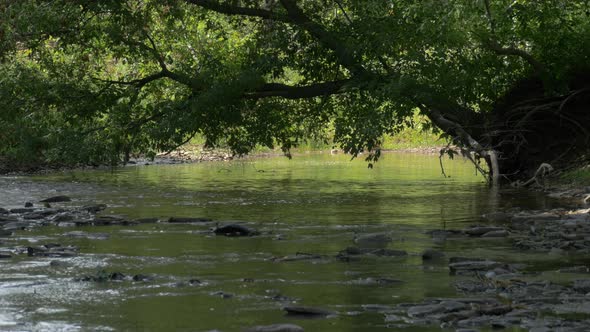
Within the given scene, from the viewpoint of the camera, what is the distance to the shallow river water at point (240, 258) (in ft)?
31.6

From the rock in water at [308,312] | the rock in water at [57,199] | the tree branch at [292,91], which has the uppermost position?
the tree branch at [292,91]

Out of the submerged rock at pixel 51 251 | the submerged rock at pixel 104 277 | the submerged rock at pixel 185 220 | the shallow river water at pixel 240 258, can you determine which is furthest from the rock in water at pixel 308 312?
the submerged rock at pixel 185 220

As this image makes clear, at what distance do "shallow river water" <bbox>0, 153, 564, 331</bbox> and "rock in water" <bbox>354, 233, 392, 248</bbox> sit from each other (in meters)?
0.21

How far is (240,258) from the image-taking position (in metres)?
13.6

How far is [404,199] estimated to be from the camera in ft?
79.8

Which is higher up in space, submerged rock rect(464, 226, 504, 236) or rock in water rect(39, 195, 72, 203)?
rock in water rect(39, 195, 72, 203)

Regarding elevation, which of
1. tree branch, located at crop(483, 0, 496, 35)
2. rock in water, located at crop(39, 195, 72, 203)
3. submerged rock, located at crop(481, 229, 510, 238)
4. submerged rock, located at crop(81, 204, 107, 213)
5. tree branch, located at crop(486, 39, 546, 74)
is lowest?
submerged rock, located at crop(481, 229, 510, 238)

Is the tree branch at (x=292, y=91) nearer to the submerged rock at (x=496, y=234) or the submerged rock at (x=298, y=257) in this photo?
the submerged rock at (x=496, y=234)

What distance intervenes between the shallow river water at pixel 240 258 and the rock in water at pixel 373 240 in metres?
0.21

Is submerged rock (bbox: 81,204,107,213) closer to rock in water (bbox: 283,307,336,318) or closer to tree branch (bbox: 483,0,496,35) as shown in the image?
tree branch (bbox: 483,0,496,35)

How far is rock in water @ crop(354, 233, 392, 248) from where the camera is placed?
15.0 meters

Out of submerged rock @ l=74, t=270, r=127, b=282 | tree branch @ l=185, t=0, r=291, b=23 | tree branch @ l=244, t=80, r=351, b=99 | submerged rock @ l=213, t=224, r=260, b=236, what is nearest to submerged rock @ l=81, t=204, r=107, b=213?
submerged rock @ l=213, t=224, r=260, b=236

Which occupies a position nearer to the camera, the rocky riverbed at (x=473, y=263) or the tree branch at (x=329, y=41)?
the rocky riverbed at (x=473, y=263)

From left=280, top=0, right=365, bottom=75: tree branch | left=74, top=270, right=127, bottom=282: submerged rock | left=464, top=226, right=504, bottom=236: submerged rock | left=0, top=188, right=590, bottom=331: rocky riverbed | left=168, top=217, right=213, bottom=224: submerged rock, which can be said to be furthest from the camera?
left=280, top=0, right=365, bottom=75: tree branch
